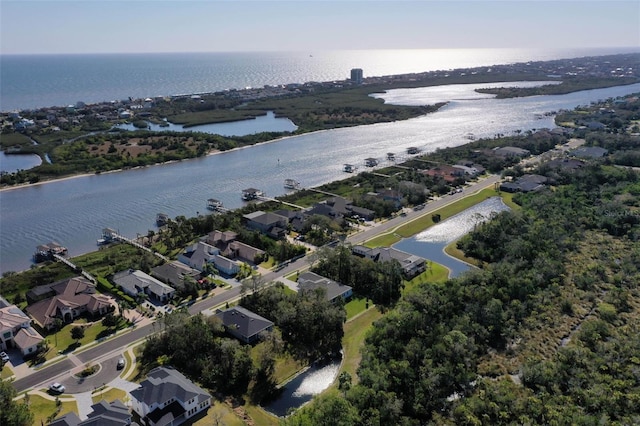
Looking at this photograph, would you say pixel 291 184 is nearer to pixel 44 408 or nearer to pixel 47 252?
pixel 47 252

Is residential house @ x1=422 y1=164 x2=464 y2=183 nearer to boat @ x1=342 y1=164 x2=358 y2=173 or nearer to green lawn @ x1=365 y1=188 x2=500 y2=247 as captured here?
green lawn @ x1=365 y1=188 x2=500 y2=247

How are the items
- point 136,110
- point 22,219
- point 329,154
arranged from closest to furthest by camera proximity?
point 22,219, point 329,154, point 136,110

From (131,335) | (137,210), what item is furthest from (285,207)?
(131,335)

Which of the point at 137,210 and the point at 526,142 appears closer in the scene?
the point at 137,210

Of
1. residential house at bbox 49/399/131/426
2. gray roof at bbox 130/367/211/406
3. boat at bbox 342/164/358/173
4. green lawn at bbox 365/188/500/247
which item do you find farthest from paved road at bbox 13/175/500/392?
boat at bbox 342/164/358/173

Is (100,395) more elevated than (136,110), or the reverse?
(136,110)

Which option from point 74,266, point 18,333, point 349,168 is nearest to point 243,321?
point 18,333

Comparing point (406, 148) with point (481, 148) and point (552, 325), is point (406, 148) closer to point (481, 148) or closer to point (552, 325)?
point (481, 148)

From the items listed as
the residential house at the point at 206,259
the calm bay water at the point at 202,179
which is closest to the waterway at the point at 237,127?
the calm bay water at the point at 202,179
